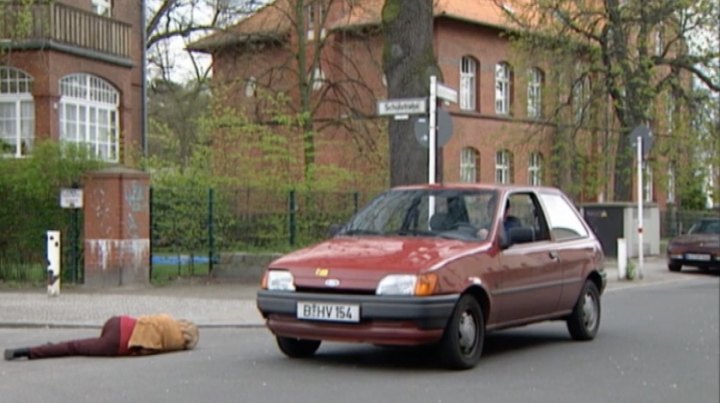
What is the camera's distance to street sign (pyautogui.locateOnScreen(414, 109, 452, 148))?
53.8 ft

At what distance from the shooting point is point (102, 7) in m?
32.8

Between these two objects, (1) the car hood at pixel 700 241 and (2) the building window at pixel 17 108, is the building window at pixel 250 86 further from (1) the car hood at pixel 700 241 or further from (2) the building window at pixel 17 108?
(1) the car hood at pixel 700 241

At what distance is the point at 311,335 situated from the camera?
9.41 m

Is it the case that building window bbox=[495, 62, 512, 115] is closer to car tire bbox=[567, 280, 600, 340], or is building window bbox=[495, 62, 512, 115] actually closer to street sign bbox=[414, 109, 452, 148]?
Result: street sign bbox=[414, 109, 452, 148]

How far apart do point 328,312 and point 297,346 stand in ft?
3.77

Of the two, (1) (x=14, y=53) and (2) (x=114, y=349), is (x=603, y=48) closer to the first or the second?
(1) (x=14, y=53)

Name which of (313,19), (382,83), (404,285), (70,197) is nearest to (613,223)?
(382,83)

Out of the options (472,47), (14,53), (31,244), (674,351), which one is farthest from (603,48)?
(674,351)

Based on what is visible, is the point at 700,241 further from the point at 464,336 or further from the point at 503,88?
the point at 464,336

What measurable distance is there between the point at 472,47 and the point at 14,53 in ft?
66.7

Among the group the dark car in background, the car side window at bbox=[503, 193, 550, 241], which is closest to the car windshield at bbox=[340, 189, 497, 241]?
the car side window at bbox=[503, 193, 550, 241]

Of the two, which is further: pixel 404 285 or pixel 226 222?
pixel 226 222

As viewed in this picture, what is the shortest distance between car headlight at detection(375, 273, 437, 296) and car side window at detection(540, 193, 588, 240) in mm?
3122

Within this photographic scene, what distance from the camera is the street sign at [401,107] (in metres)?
16.1
